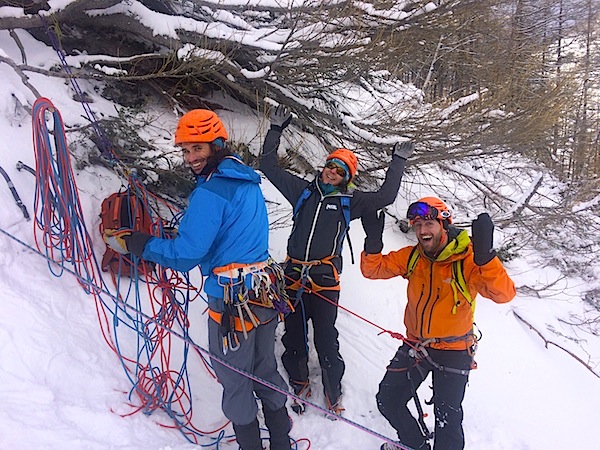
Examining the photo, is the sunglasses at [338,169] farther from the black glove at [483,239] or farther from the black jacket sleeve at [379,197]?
the black glove at [483,239]

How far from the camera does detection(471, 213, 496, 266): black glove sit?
2213mm

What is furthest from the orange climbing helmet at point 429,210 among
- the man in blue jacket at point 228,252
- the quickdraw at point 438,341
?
the man in blue jacket at point 228,252

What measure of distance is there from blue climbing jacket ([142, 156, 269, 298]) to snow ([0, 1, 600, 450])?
92 centimetres

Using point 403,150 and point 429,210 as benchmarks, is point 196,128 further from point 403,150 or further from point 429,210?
point 403,150

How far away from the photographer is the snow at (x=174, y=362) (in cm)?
234

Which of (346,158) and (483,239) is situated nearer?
(483,239)

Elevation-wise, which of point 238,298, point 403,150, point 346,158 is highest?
point 403,150

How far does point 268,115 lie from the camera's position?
4195mm

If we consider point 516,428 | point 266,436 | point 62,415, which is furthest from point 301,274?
point 516,428

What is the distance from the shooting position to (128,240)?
2.28 metres

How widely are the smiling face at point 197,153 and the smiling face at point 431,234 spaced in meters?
1.19

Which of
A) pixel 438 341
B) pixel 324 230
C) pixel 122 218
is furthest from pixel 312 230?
pixel 122 218

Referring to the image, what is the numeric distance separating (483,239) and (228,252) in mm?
1300

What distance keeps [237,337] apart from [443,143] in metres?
3.02
